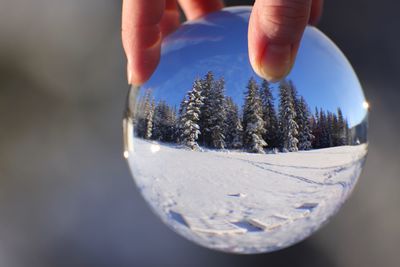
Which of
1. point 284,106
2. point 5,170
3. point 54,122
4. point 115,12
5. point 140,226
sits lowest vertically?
point 140,226

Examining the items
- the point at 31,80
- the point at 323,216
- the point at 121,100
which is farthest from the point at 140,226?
the point at 323,216

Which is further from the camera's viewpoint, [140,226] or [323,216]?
[140,226]

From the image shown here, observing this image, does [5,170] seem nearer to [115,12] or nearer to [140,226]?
[140,226]

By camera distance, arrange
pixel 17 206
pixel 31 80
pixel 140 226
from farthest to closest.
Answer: pixel 31 80
pixel 17 206
pixel 140 226

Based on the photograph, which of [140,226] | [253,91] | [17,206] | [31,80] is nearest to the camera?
[253,91]

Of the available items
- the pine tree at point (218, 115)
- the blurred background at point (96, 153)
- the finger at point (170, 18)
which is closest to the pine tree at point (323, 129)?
the pine tree at point (218, 115)

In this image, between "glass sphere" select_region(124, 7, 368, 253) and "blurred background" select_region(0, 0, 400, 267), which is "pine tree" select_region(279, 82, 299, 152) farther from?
"blurred background" select_region(0, 0, 400, 267)
